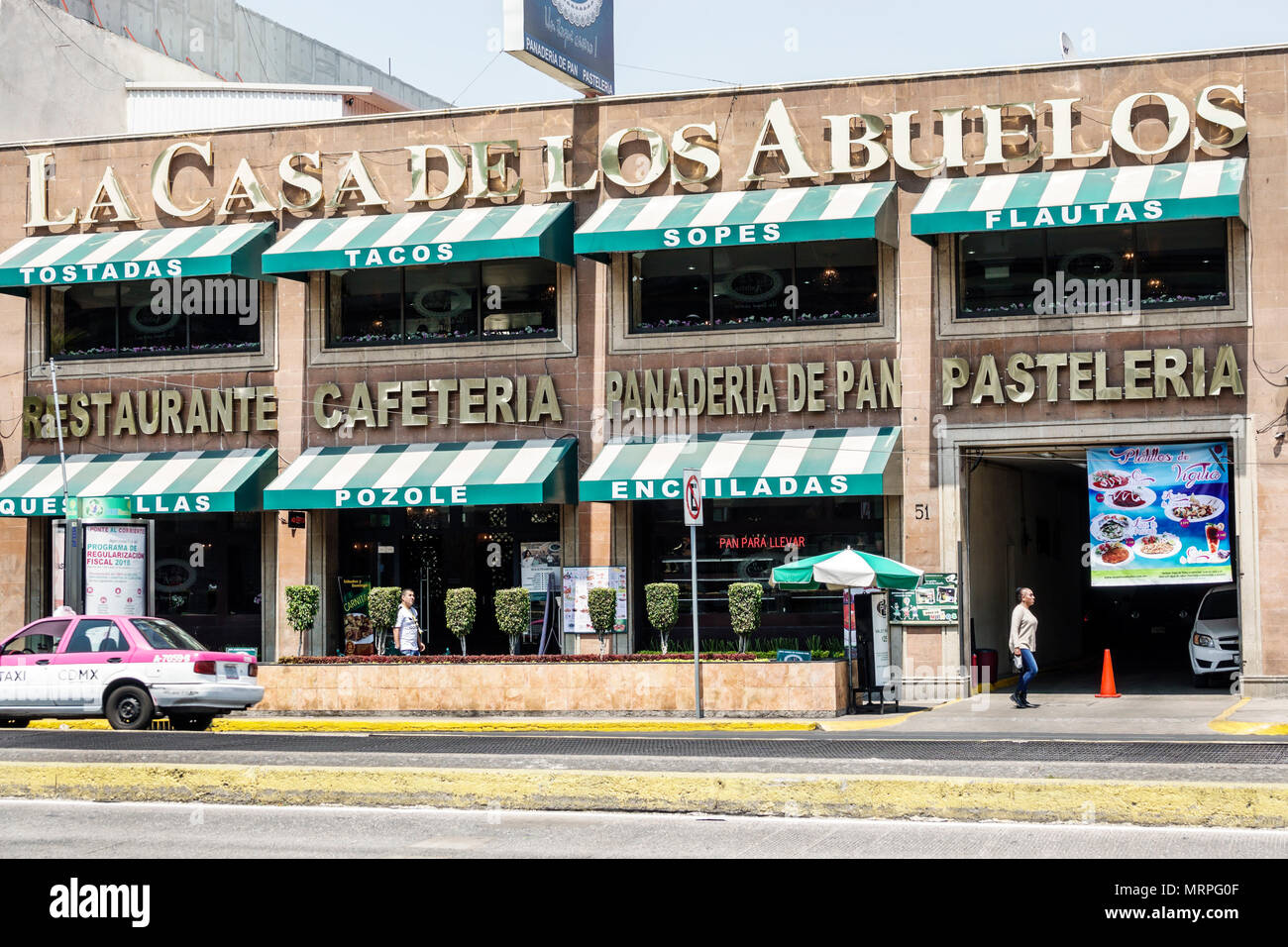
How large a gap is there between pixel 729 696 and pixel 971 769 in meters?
10.8

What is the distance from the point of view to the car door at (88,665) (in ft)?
68.7

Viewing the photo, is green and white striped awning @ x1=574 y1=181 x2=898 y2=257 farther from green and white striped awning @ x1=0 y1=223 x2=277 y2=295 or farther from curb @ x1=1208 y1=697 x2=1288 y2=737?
curb @ x1=1208 y1=697 x2=1288 y2=737

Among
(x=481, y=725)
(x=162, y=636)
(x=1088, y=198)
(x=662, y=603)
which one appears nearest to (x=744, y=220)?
(x=1088, y=198)

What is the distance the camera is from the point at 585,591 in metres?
27.5

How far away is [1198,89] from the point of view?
24.9 meters

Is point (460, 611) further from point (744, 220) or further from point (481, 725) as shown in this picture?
point (744, 220)

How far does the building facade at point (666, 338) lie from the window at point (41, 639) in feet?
21.3

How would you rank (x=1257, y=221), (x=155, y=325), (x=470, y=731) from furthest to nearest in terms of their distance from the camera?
1. (x=155, y=325)
2. (x=1257, y=221)
3. (x=470, y=731)

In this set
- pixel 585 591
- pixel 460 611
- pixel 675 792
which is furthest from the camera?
pixel 585 591

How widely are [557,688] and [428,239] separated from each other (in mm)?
8204

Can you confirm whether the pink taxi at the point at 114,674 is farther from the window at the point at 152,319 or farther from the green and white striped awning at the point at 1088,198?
the green and white striped awning at the point at 1088,198
